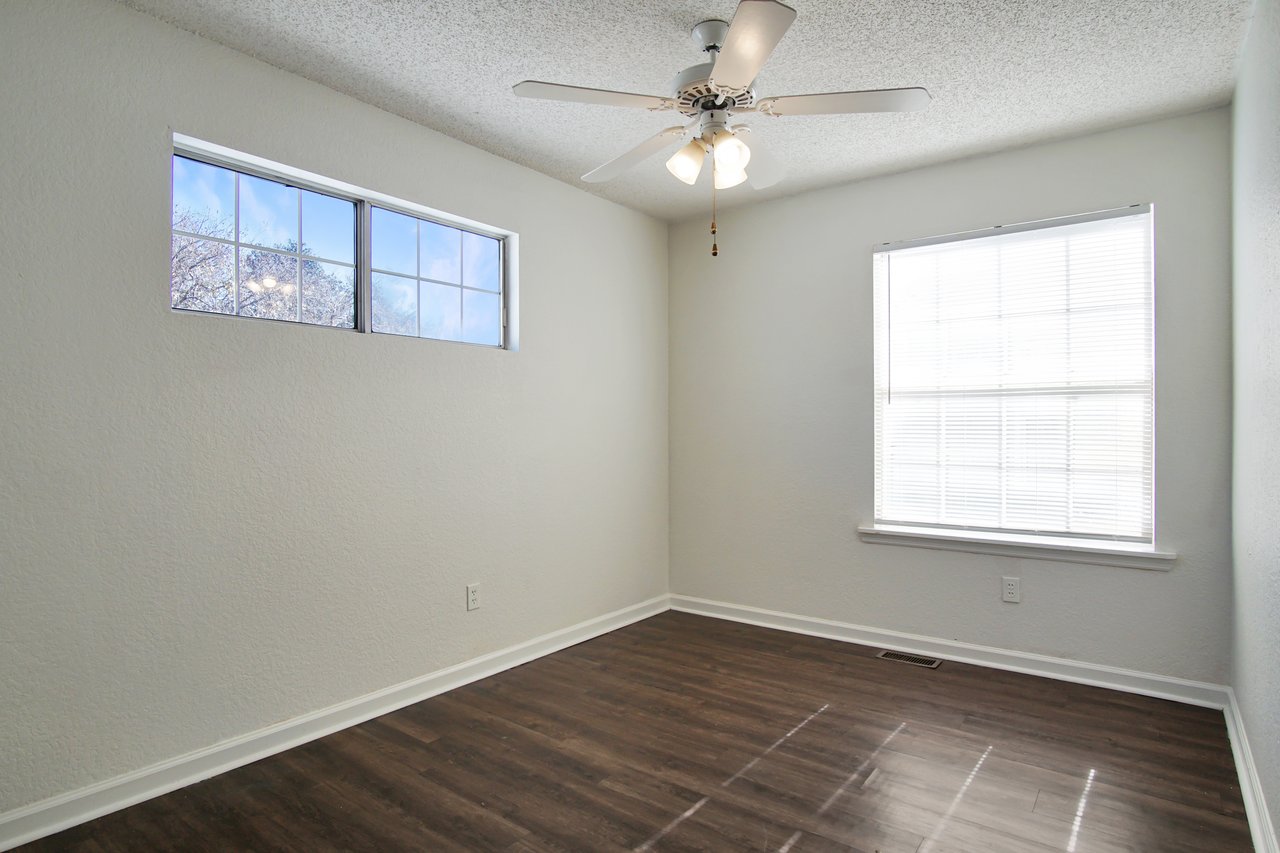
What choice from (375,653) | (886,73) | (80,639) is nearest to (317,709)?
(375,653)

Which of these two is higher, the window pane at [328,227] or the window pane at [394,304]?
the window pane at [328,227]

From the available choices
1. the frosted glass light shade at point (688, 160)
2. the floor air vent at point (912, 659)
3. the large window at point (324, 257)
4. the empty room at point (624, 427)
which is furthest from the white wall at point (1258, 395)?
the large window at point (324, 257)

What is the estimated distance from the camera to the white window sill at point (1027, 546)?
310 centimetres

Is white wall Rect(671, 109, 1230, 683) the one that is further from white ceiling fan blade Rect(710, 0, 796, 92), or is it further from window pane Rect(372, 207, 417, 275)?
white ceiling fan blade Rect(710, 0, 796, 92)

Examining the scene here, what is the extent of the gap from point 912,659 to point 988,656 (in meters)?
0.36

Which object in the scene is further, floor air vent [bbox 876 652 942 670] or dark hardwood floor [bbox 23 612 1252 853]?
floor air vent [bbox 876 652 942 670]

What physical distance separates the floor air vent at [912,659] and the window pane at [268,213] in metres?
3.38

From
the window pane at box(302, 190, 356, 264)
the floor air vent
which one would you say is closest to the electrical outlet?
the floor air vent

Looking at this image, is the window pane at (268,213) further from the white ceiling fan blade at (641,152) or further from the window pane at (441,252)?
the white ceiling fan blade at (641,152)

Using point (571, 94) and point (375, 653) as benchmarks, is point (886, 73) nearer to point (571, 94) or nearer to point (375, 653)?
point (571, 94)

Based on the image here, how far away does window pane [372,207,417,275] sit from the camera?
120 inches

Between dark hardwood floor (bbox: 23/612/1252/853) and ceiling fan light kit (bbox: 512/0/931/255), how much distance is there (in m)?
2.06

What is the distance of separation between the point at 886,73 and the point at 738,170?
0.82 m

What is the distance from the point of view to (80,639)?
2111mm
